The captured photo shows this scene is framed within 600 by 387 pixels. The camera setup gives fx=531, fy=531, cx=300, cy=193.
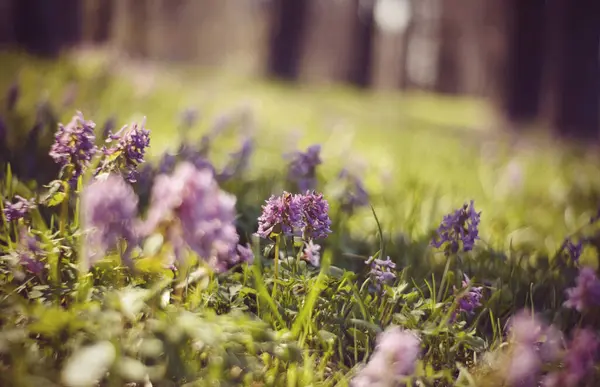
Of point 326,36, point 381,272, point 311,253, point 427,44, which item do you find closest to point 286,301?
point 311,253

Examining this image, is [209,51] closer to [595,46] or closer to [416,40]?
[416,40]

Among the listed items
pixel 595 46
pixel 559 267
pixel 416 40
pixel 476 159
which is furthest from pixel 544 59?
pixel 416 40

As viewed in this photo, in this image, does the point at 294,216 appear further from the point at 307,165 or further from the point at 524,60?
the point at 524,60

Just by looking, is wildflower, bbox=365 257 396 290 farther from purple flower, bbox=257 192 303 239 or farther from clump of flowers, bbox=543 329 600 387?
clump of flowers, bbox=543 329 600 387

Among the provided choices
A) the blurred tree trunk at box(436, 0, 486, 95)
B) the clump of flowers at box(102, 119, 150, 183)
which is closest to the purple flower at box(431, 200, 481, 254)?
the clump of flowers at box(102, 119, 150, 183)

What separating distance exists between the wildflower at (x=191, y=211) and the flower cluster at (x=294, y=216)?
1.00 ft

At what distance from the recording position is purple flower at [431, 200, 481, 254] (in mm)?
1601

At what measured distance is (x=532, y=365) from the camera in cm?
115

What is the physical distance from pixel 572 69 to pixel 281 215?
7370mm

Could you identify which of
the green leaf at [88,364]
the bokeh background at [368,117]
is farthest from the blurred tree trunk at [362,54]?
the green leaf at [88,364]

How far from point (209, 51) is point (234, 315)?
41.8 metres

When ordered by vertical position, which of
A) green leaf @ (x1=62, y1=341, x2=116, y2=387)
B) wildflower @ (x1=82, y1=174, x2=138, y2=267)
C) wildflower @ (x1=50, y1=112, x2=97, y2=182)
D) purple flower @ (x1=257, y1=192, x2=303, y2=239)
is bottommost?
green leaf @ (x1=62, y1=341, x2=116, y2=387)

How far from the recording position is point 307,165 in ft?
6.70

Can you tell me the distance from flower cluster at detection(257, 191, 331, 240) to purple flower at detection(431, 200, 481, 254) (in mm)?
403
